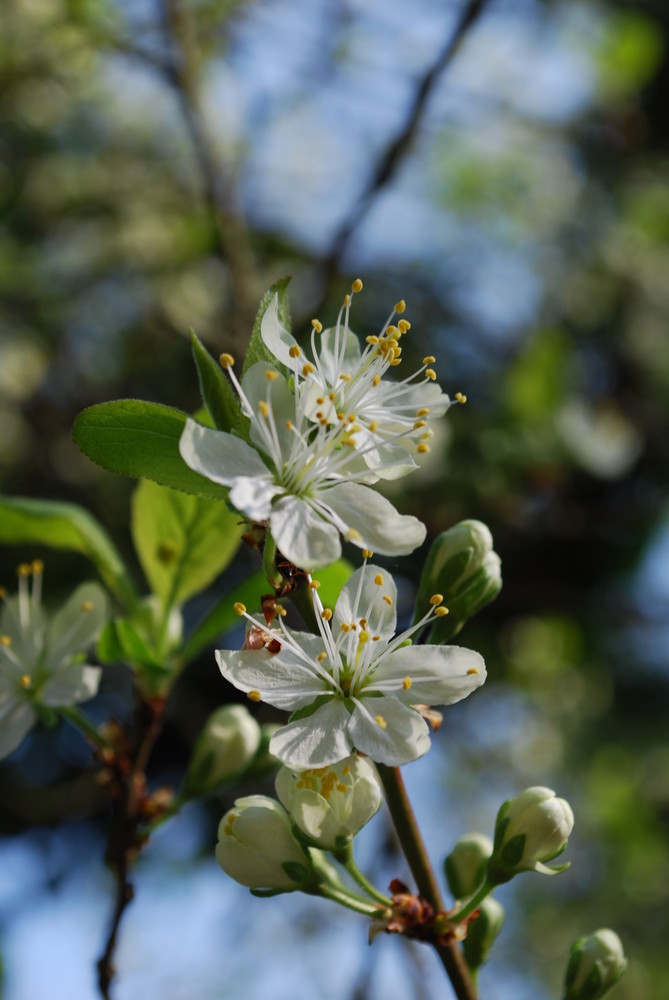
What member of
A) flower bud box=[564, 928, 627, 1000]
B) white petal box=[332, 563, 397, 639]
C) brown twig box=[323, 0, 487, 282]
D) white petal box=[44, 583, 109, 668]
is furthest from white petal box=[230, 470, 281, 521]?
brown twig box=[323, 0, 487, 282]

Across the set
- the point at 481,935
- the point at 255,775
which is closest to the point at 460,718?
the point at 255,775

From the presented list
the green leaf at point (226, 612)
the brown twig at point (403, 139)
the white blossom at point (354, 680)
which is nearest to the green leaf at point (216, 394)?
the white blossom at point (354, 680)

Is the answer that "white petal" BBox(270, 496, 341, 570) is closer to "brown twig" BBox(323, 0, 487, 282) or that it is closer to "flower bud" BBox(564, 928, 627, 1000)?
"flower bud" BBox(564, 928, 627, 1000)

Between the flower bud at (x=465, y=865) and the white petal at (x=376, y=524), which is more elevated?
the white petal at (x=376, y=524)

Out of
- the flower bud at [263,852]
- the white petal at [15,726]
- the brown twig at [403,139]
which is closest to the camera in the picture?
the flower bud at [263,852]

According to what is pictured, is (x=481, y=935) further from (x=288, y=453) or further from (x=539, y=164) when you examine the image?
(x=539, y=164)

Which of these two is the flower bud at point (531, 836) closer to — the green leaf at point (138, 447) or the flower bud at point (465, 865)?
the flower bud at point (465, 865)

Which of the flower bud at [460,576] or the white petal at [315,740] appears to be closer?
the white petal at [315,740]
